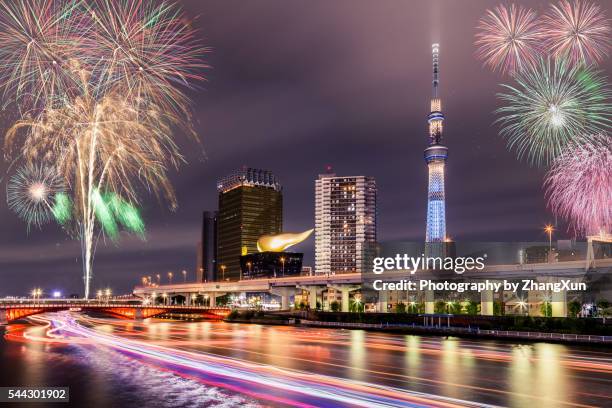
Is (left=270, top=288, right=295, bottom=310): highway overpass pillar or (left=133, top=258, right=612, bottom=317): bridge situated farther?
(left=270, top=288, right=295, bottom=310): highway overpass pillar

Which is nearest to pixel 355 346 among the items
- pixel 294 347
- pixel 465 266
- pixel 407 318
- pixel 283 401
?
pixel 294 347

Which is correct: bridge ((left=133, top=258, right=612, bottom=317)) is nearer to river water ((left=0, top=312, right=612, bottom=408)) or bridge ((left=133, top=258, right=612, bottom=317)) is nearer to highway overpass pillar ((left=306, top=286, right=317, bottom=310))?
highway overpass pillar ((left=306, top=286, right=317, bottom=310))

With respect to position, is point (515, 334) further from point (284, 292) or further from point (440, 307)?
point (284, 292)

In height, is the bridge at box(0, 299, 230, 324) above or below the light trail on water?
below

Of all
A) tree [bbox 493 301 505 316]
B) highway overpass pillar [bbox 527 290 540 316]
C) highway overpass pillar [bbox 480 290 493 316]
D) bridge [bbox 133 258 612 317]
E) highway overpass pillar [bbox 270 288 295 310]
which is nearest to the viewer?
bridge [bbox 133 258 612 317]

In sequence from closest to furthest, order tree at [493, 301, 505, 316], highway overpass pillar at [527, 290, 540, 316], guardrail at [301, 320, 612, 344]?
guardrail at [301, 320, 612, 344] < tree at [493, 301, 505, 316] < highway overpass pillar at [527, 290, 540, 316]

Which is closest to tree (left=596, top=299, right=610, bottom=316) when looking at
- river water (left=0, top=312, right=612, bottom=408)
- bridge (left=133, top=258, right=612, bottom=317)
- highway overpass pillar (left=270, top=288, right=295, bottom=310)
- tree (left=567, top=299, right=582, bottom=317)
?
tree (left=567, top=299, right=582, bottom=317)
